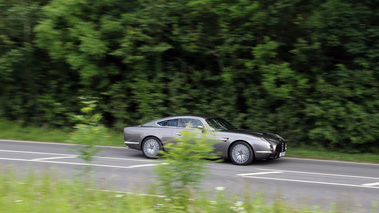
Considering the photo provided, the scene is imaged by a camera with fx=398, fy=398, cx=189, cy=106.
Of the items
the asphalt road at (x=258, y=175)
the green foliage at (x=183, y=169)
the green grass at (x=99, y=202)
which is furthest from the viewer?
the asphalt road at (x=258, y=175)

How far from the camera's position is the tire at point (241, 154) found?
11.5 metres

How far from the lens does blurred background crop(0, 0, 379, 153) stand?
15.1 m

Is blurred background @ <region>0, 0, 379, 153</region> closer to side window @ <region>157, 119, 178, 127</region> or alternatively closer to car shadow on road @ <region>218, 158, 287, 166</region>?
car shadow on road @ <region>218, 158, 287, 166</region>

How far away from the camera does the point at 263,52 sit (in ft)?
51.9

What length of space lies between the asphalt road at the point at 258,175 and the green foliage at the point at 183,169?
1.87 feet

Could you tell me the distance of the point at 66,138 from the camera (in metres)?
17.2

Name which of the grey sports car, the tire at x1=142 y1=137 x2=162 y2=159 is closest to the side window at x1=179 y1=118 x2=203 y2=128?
the grey sports car

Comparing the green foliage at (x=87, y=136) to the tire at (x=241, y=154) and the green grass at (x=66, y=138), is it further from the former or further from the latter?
the green grass at (x=66, y=138)

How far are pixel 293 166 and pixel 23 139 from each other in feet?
39.6

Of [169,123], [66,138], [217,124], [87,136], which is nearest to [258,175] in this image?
[217,124]

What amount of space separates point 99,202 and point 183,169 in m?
1.30

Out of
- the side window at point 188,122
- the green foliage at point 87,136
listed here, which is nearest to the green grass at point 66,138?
the side window at point 188,122

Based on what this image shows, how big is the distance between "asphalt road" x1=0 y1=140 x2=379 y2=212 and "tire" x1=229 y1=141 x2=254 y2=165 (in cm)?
28

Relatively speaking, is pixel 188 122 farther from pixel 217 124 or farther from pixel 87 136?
pixel 87 136
